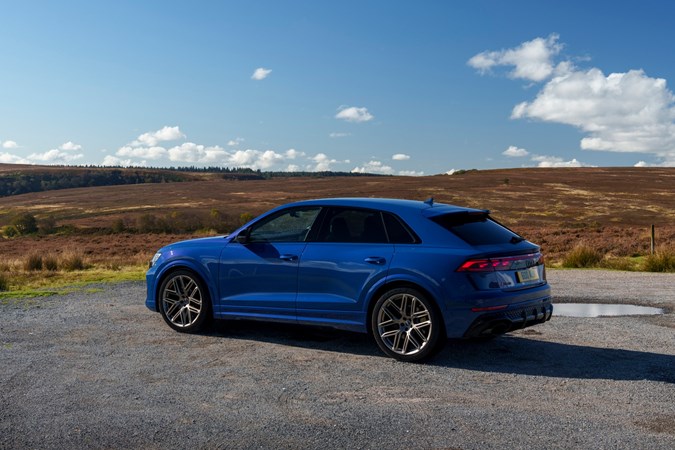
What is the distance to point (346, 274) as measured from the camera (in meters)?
6.95

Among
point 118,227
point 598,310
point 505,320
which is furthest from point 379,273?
point 118,227

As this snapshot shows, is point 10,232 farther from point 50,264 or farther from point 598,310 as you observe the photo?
point 598,310

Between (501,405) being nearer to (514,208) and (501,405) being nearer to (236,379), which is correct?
(236,379)

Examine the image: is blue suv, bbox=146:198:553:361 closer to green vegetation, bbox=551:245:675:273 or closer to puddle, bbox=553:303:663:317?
puddle, bbox=553:303:663:317

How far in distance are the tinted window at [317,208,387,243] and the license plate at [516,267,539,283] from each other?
4.39 feet

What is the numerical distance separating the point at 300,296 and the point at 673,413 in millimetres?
3634

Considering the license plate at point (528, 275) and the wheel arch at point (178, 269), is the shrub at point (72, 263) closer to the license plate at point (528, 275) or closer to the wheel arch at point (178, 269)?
the wheel arch at point (178, 269)

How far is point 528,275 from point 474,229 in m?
0.70

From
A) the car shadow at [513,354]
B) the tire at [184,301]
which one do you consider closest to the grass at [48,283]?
the tire at [184,301]

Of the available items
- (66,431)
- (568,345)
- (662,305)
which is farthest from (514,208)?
(66,431)

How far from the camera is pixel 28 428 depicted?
4.85 m

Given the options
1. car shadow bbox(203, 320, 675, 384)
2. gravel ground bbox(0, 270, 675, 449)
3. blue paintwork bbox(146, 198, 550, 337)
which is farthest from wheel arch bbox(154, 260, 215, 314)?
car shadow bbox(203, 320, 675, 384)

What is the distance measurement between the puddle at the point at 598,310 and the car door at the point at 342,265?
4.03 m

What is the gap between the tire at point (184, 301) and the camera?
803 cm
